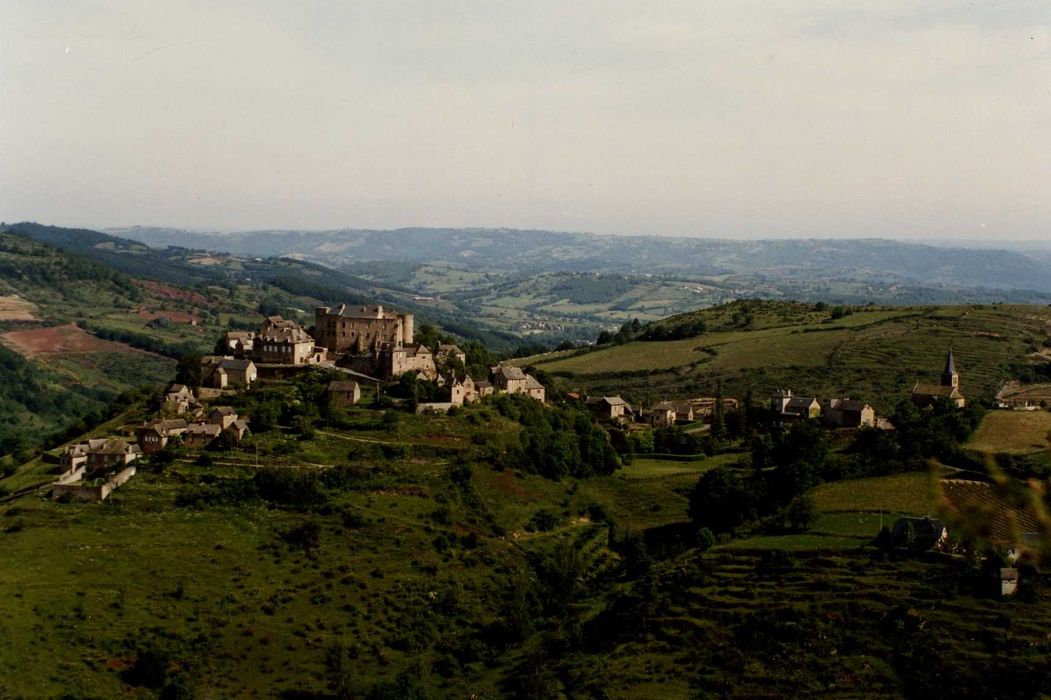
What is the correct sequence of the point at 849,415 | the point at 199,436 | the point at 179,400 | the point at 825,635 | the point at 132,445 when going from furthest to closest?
the point at 849,415 → the point at 179,400 → the point at 199,436 → the point at 132,445 → the point at 825,635

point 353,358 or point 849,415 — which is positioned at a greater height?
point 353,358

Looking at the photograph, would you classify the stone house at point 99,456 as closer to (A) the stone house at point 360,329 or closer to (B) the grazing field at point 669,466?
(A) the stone house at point 360,329

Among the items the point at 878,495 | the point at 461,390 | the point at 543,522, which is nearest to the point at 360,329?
the point at 461,390

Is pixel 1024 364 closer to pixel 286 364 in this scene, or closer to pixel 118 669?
pixel 286 364

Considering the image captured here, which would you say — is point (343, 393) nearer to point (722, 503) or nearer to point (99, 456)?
point (99, 456)

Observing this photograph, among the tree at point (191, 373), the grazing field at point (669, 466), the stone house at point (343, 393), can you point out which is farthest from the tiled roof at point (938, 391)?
the tree at point (191, 373)

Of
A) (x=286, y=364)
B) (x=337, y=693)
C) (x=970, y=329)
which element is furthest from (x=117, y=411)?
(x=970, y=329)

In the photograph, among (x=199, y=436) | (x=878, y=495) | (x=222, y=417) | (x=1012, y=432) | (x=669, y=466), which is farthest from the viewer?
(x=669, y=466)

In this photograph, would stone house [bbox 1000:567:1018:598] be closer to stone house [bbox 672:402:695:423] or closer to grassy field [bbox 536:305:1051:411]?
stone house [bbox 672:402:695:423]
